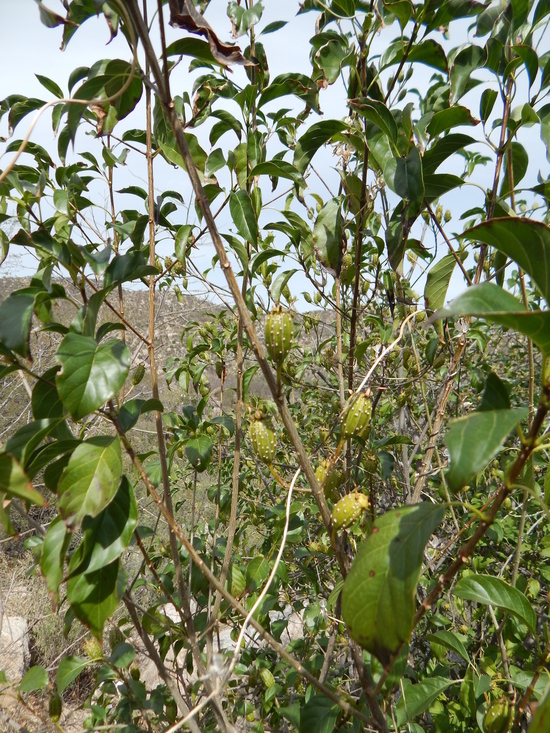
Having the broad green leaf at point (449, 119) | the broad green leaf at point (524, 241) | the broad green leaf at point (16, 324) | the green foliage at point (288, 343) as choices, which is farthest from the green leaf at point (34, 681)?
the broad green leaf at point (449, 119)

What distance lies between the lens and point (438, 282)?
1192mm

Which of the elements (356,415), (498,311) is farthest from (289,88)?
(498,311)

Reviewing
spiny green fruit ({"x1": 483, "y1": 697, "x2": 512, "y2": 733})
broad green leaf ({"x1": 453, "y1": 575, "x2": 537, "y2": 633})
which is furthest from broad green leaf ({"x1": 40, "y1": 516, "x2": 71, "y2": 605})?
spiny green fruit ({"x1": 483, "y1": 697, "x2": 512, "y2": 733})

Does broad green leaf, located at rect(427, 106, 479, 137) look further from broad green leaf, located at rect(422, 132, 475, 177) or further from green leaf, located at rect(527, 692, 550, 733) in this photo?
green leaf, located at rect(527, 692, 550, 733)

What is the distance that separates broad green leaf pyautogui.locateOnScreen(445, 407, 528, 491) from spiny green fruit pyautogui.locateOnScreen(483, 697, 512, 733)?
67 centimetres

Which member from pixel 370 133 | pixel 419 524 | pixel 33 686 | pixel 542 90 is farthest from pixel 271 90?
pixel 33 686

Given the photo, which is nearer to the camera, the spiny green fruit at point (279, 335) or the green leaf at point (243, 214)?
the spiny green fruit at point (279, 335)

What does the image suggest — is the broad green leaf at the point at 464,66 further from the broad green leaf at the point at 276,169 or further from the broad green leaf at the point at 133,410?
the broad green leaf at the point at 133,410

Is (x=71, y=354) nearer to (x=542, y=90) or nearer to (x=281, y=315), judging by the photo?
(x=281, y=315)

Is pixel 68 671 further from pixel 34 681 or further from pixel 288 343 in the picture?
pixel 288 343

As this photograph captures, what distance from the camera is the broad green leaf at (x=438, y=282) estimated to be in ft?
3.87

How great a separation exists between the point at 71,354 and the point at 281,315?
32 cm

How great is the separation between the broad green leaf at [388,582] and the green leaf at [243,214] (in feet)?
2.02

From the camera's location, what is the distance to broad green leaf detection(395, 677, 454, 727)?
113 cm
